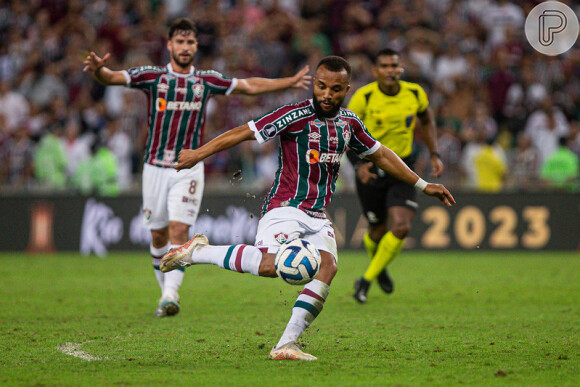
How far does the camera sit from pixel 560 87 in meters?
18.3

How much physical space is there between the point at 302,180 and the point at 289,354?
1.34 metres

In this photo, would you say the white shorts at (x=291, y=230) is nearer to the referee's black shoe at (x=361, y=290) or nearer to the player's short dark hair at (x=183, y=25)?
the player's short dark hair at (x=183, y=25)

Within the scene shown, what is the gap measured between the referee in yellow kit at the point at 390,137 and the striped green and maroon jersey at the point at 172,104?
188 centimetres

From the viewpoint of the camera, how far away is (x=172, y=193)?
8.60 metres

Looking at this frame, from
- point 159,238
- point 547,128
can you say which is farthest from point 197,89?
point 547,128

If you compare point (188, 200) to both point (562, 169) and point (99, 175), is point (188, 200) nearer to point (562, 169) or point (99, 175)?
point (99, 175)

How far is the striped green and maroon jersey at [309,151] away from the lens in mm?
6184

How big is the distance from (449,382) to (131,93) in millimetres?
14335

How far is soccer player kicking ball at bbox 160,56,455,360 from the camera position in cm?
590

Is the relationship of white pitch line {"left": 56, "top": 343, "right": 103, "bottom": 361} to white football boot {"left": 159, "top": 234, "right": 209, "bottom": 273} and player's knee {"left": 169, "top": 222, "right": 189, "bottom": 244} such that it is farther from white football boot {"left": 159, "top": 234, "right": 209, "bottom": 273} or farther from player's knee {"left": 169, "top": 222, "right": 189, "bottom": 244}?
Result: player's knee {"left": 169, "top": 222, "right": 189, "bottom": 244}

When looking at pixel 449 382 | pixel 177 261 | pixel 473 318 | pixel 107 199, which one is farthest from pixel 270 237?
pixel 107 199

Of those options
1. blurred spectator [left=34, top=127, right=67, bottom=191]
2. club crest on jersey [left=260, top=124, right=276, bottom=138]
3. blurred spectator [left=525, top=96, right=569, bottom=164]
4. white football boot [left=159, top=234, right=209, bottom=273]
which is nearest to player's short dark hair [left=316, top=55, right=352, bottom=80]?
club crest on jersey [left=260, top=124, right=276, bottom=138]

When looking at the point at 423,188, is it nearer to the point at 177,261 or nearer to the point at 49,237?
the point at 177,261

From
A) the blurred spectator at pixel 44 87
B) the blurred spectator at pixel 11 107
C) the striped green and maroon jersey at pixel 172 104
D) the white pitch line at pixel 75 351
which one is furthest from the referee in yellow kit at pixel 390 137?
→ the blurred spectator at pixel 44 87
